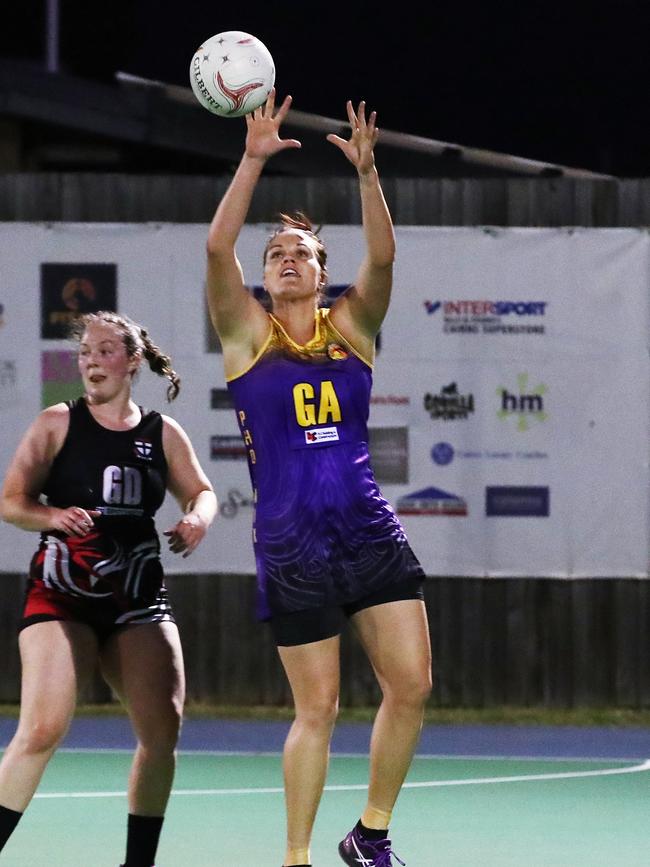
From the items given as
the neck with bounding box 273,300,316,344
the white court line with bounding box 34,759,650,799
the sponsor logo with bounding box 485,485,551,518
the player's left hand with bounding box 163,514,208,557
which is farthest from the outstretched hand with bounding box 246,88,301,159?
the sponsor logo with bounding box 485,485,551,518

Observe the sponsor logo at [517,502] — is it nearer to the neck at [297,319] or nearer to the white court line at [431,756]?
the white court line at [431,756]

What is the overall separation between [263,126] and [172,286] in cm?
510

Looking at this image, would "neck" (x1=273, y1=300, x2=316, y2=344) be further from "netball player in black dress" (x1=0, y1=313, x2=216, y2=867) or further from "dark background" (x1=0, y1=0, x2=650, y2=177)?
"dark background" (x1=0, y1=0, x2=650, y2=177)

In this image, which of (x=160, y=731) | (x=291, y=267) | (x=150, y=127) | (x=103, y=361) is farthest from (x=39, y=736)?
(x=150, y=127)

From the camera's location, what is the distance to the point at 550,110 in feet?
59.7

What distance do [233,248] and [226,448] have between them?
5152 millimetres

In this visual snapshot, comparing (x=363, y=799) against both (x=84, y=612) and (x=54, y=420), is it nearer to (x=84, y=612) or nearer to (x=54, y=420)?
(x=84, y=612)

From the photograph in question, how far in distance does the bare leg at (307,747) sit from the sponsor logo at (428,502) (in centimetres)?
501

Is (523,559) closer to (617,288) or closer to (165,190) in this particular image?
(617,288)

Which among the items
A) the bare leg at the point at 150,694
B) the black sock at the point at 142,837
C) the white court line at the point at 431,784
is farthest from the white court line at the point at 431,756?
the bare leg at the point at 150,694

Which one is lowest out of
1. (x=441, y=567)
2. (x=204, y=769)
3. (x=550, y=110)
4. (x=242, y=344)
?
(x=204, y=769)

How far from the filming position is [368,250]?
6.59 m

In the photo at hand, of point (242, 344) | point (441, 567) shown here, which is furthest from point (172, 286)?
point (242, 344)

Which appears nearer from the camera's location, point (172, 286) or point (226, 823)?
point (226, 823)
